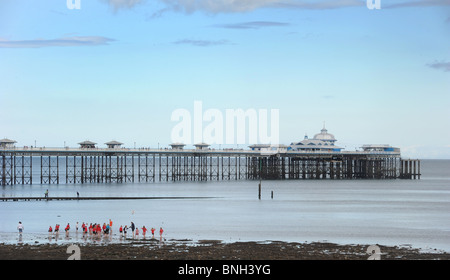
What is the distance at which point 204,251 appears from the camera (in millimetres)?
34188

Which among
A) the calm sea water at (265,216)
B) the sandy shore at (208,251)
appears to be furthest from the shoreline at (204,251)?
the calm sea water at (265,216)

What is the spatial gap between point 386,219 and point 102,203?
93.0 ft

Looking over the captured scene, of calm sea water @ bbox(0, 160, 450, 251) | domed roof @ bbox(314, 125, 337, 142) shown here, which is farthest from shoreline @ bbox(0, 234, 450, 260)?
domed roof @ bbox(314, 125, 337, 142)

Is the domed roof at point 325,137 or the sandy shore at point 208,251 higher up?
the domed roof at point 325,137

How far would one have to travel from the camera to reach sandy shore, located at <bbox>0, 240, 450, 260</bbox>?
105 ft

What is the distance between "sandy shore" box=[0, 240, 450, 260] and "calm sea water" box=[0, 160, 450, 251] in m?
3.14

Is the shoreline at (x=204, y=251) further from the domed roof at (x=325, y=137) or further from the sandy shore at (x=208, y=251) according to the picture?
the domed roof at (x=325, y=137)

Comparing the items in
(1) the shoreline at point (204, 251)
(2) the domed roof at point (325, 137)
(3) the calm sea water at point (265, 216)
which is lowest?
(3) the calm sea water at point (265, 216)

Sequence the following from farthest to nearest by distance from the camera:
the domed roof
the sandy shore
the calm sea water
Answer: the domed roof → the calm sea water → the sandy shore

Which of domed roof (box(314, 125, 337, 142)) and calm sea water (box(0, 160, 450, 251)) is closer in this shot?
calm sea water (box(0, 160, 450, 251))

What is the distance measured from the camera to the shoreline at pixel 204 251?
1259 inches

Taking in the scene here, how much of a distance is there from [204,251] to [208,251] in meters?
0.21

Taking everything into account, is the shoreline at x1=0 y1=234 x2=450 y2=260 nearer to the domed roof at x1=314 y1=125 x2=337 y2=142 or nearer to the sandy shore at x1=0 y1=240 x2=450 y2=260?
the sandy shore at x1=0 y1=240 x2=450 y2=260
